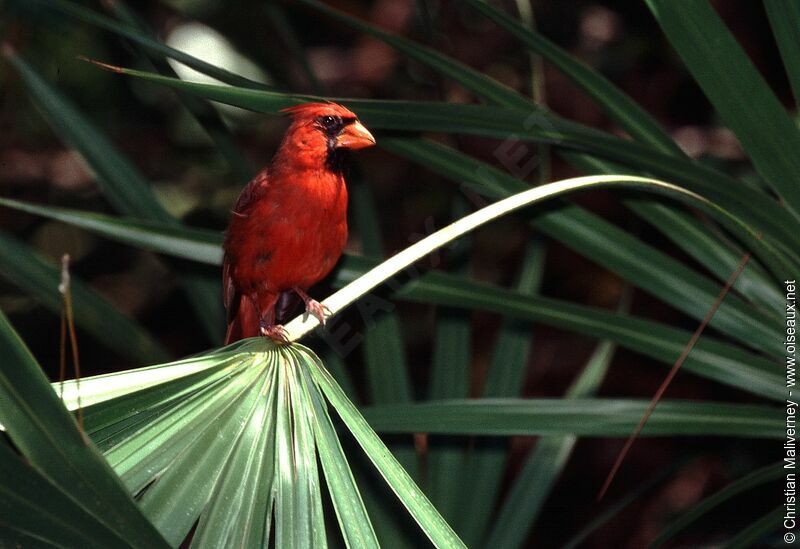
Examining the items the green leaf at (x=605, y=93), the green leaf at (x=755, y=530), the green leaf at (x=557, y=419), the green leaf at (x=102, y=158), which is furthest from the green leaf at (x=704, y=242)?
the green leaf at (x=102, y=158)

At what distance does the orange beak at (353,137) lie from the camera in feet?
8.73

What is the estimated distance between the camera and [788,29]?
204 centimetres

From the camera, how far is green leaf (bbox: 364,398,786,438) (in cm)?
225

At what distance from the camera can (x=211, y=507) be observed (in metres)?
1.52


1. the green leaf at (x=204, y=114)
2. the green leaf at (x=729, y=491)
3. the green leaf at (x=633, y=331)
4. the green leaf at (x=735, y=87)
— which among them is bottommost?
the green leaf at (x=729, y=491)

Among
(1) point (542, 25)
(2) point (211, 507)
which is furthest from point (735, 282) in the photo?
(1) point (542, 25)

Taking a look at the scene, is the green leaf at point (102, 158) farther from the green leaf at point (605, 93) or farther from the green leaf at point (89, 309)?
the green leaf at point (605, 93)

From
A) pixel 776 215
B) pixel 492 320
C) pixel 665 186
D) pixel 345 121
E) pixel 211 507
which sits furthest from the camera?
pixel 492 320

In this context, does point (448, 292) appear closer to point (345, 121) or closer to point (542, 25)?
point (345, 121)

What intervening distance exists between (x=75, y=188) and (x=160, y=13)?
1.00 m

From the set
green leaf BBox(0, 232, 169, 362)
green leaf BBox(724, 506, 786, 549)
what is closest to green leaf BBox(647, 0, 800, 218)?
green leaf BBox(724, 506, 786, 549)

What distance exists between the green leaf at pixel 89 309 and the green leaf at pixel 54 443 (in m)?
1.75

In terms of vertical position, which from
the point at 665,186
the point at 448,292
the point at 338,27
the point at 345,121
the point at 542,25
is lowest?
the point at 665,186

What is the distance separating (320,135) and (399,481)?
1.42 meters
